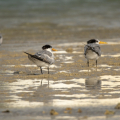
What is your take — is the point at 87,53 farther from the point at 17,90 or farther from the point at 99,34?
the point at 99,34

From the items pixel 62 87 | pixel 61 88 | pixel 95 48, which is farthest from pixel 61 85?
pixel 95 48

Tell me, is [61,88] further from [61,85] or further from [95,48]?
[95,48]

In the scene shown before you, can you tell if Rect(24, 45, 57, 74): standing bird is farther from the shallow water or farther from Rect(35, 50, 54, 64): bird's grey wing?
the shallow water

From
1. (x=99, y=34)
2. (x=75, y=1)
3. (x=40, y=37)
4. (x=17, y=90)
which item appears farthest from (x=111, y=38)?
(x=75, y=1)

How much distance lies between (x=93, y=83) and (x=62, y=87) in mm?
909

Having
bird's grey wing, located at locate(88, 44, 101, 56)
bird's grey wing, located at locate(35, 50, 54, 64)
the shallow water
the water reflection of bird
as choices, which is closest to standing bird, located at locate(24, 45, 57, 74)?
bird's grey wing, located at locate(35, 50, 54, 64)

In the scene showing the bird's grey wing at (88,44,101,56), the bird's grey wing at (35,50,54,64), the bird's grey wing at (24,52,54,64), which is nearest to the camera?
the bird's grey wing at (24,52,54,64)

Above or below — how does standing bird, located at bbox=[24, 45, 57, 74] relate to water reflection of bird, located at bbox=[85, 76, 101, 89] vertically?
above

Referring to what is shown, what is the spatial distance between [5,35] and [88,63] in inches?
467

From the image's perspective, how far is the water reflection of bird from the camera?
9.78 m

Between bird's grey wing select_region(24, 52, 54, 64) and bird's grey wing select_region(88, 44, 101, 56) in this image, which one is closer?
bird's grey wing select_region(24, 52, 54, 64)

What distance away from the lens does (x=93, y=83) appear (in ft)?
33.4

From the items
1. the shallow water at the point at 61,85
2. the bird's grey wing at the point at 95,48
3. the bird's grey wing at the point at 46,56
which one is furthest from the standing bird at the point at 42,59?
the bird's grey wing at the point at 95,48

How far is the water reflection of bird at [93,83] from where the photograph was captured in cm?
978
